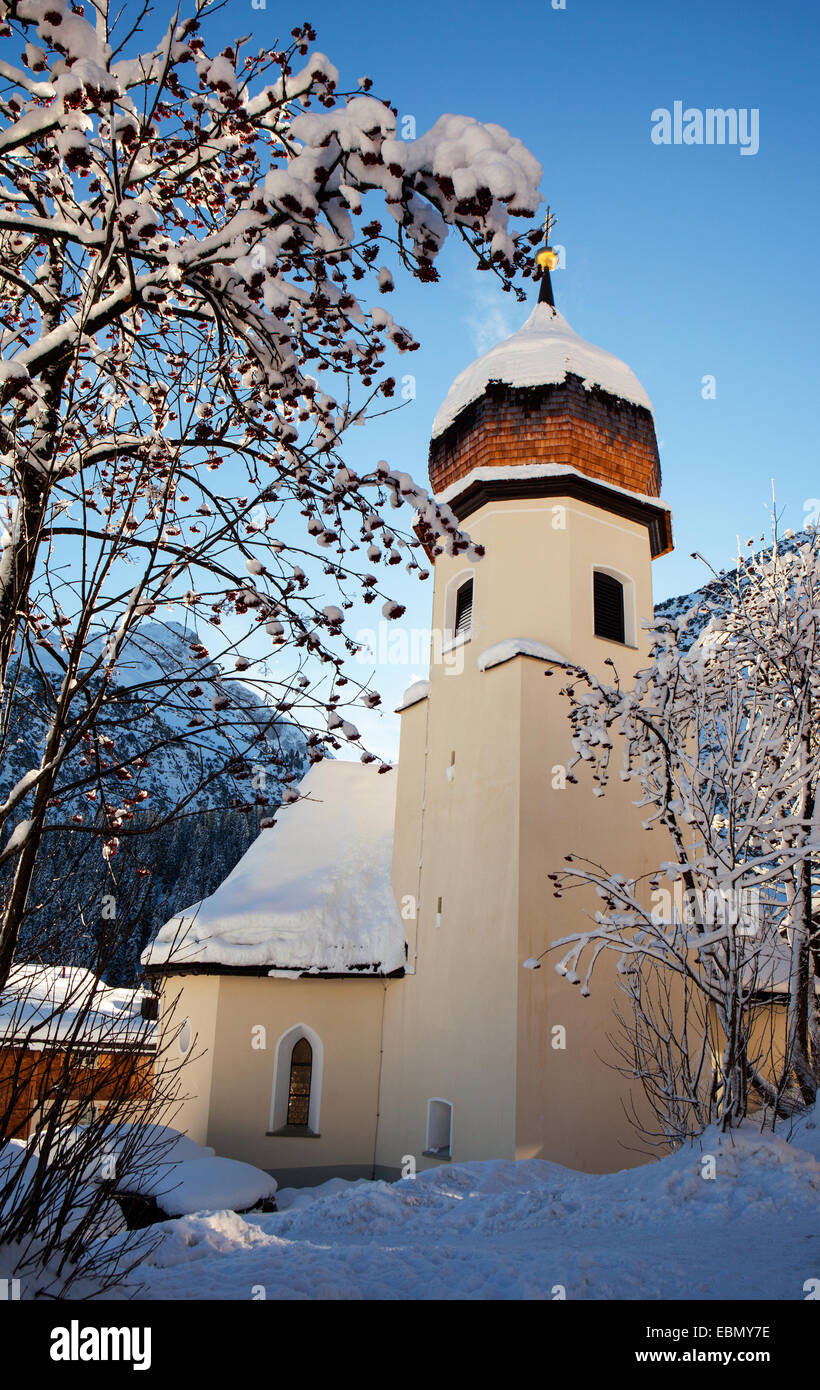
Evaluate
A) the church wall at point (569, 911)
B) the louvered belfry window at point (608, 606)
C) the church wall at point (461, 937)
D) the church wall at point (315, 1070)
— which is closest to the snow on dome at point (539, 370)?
the church wall at point (569, 911)

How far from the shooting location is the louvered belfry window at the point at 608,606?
1476cm

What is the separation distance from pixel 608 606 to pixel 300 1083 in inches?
355

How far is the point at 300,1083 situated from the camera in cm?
1441

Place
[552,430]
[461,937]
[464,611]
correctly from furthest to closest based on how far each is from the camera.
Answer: [464,611], [552,430], [461,937]

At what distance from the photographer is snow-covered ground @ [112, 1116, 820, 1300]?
3.53 metres

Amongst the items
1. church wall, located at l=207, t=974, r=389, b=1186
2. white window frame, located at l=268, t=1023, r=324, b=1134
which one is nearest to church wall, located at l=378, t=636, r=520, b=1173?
church wall, located at l=207, t=974, r=389, b=1186

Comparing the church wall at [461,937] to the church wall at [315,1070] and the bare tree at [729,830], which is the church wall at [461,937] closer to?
the church wall at [315,1070]

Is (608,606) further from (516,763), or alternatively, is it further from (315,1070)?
(315,1070)

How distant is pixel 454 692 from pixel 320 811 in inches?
187

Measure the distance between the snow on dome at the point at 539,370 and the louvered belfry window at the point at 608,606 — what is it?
302cm

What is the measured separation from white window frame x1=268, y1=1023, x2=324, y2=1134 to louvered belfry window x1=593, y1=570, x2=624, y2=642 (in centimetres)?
785

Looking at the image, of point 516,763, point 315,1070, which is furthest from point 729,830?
point 315,1070

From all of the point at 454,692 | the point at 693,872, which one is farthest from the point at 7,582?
the point at 454,692
